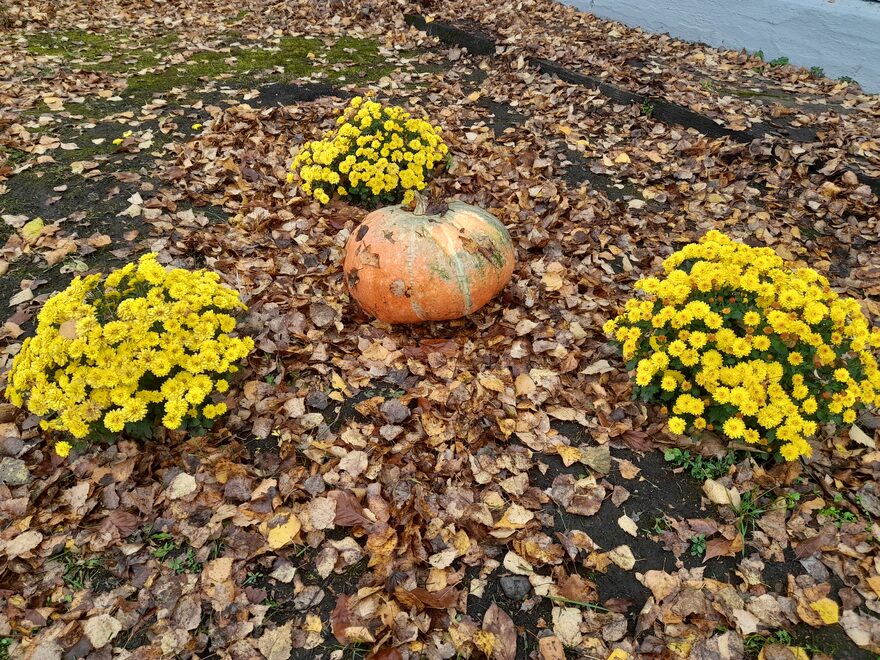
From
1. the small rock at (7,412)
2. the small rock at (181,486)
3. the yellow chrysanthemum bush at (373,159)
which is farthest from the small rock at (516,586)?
the yellow chrysanthemum bush at (373,159)

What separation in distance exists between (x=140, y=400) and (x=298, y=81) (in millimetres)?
5510

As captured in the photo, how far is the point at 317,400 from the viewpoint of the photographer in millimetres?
3240

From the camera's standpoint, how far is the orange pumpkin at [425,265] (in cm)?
349

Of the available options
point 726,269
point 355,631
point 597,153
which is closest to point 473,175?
point 597,153

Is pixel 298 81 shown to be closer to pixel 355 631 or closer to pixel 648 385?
pixel 648 385

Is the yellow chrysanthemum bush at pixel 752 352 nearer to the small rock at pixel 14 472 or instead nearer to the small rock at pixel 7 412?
the small rock at pixel 14 472

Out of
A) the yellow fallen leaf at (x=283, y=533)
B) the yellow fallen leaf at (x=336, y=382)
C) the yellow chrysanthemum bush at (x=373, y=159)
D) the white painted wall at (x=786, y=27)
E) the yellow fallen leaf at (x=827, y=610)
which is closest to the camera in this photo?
the yellow fallen leaf at (x=827, y=610)

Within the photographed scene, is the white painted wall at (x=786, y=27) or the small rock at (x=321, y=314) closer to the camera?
the small rock at (x=321, y=314)

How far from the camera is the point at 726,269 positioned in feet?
9.40

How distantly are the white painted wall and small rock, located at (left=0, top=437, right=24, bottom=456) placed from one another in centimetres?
904

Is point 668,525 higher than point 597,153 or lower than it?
lower

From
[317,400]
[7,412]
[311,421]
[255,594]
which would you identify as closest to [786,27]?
[317,400]

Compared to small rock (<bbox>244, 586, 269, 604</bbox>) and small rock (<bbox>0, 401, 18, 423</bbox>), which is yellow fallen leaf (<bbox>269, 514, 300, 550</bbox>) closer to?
small rock (<bbox>244, 586, 269, 604</bbox>)

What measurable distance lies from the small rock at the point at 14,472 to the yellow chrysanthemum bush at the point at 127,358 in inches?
11.4
